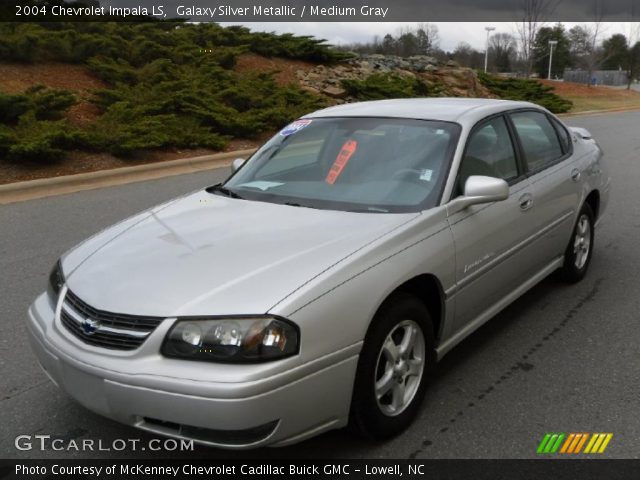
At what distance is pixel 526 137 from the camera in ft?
14.8

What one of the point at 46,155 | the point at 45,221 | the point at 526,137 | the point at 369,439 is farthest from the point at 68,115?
the point at 369,439

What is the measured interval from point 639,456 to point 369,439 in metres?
1.19

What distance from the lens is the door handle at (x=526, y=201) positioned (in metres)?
4.02

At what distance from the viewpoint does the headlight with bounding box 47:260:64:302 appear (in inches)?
120

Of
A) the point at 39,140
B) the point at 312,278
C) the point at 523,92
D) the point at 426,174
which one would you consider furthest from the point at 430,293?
the point at 523,92

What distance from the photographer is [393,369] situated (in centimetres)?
A: 298

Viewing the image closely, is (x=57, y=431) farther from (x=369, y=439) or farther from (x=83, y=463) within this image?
(x=369, y=439)

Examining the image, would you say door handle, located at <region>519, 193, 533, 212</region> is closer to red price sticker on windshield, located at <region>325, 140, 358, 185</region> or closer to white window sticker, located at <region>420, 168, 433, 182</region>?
white window sticker, located at <region>420, 168, 433, 182</region>

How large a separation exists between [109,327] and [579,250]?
3.88 meters

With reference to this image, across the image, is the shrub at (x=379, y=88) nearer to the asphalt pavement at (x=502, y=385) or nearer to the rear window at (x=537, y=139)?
the asphalt pavement at (x=502, y=385)

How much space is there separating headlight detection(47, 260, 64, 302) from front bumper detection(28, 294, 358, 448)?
1.32 ft

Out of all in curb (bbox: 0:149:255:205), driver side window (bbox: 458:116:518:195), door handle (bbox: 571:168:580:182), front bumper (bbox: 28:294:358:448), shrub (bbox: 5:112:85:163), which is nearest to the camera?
front bumper (bbox: 28:294:358:448)

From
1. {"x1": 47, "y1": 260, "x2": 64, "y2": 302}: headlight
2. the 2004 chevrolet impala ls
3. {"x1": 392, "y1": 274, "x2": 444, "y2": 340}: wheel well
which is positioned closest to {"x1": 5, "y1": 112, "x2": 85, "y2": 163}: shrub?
Result: the 2004 chevrolet impala ls

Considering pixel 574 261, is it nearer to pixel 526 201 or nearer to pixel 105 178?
pixel 526 201
